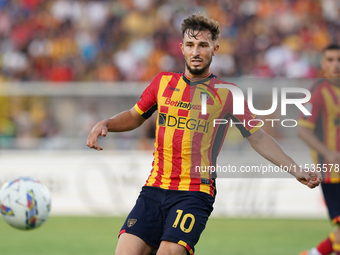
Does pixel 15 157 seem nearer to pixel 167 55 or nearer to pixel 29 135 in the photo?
pixel 29 135

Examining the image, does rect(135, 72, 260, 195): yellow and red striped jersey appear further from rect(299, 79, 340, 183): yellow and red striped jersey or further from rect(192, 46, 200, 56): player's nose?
rect(299, 79, 340, 183): yellow and red striped jersey

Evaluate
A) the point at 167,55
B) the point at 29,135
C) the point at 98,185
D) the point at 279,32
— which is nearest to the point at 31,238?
the point at 98,185

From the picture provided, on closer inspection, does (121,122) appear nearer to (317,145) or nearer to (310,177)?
(310,177)

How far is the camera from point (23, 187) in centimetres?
586

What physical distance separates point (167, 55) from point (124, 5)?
2.78m

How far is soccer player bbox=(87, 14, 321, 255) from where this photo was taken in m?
4.24

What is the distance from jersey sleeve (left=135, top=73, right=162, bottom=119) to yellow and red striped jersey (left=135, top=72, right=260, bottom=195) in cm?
5

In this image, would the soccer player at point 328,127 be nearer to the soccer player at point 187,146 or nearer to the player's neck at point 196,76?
the soccer player at point 187,146

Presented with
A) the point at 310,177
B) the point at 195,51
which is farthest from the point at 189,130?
the point at 310,177

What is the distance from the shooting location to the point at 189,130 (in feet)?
14.6

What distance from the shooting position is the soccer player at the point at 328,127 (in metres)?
5.66

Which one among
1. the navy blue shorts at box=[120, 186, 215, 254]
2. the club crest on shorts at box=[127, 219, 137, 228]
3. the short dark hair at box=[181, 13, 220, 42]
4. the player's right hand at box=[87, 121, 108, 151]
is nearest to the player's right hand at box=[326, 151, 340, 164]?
the navy blue shorts at box=[120, 186, 215, 254]

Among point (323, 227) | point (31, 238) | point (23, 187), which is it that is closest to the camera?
point (23, 187)

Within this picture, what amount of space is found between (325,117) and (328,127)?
11 centimetres
